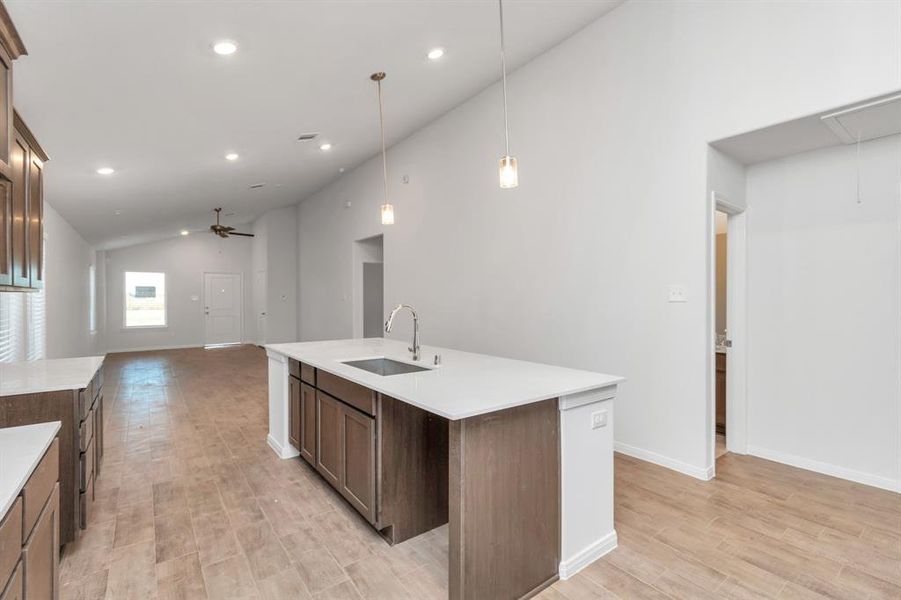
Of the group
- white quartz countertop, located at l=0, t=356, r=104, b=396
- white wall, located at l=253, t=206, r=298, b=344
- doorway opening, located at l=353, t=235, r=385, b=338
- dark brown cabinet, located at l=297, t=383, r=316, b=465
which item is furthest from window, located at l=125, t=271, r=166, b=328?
dark brown cabinet, located at l=297, t=383, r=316, b=465

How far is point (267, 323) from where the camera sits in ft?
33.8

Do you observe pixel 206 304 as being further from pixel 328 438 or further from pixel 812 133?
pixel 812 133

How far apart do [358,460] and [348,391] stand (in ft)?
1.25

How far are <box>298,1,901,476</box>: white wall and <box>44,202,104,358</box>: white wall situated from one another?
4917 millimetres

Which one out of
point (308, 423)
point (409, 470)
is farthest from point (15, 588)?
point (308, 423)

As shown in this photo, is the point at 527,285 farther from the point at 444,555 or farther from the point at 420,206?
the point at 444,555

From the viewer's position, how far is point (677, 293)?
3.24 metres

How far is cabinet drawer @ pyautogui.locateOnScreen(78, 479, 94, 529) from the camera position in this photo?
7.58ft

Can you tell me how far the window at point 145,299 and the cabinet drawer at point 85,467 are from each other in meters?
9.96

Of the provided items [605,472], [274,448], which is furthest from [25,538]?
[274,448]

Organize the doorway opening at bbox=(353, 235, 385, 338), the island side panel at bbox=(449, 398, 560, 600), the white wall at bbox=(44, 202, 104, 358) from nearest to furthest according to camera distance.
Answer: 1. the island side panel at bbox=(449, 398, 560, 600)
2. the white wall at bbox=(44, 202, 104, 358)
3. the doorway opening at bbox=(353, 235, 385, 338)

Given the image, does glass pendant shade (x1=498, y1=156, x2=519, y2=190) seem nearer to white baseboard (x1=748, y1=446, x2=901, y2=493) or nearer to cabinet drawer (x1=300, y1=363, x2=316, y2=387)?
cabinet drawer (x1=300, y1=363, x2=316, y2=387)

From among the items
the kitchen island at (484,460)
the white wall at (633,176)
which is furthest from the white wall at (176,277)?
the kitchen island at (484,460)

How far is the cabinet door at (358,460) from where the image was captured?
7.65 feet
